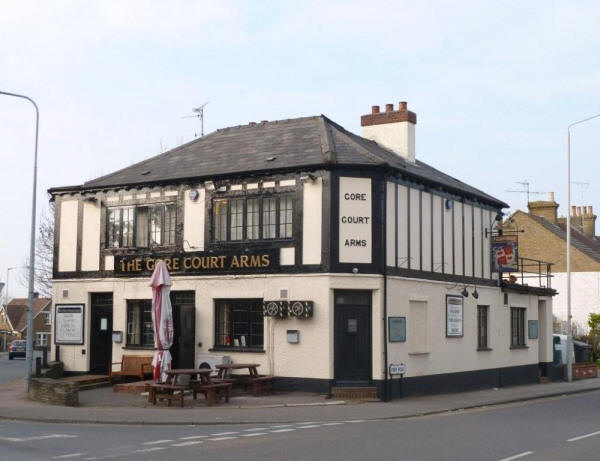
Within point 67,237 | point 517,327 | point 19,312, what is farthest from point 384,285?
point 19,312

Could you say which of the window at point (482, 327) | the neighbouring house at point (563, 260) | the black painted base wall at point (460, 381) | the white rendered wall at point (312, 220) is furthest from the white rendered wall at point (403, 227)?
the neighbouring house at point (563, 260)

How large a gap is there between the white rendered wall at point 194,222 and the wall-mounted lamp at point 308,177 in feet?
11.4

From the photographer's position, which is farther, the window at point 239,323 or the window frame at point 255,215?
the window at point 239,323

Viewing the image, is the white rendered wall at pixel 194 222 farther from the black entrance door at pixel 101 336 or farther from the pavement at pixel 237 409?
the pavement at pixel 237 409

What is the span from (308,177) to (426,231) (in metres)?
4.50

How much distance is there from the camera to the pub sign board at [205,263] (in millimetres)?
23547

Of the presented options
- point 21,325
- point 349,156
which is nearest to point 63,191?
point 349,156

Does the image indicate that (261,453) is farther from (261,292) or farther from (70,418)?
(261,292)

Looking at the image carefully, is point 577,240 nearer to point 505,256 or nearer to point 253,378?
point 505,256

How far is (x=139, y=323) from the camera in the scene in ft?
85.8

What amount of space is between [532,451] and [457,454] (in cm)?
125

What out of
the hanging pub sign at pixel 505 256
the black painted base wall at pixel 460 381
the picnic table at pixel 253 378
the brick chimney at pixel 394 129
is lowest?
the black painted base wall at pixel 460 381

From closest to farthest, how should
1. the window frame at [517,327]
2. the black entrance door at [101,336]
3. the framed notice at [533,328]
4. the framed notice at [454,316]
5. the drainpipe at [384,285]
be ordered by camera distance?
the drainpipe at [384,285], the framed notice at [454,316], the black entrance door at [101,336], the window frame at [517,327], the framed notice at [533,328]

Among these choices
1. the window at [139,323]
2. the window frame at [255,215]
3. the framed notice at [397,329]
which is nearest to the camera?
the framed notice at [397,329]
